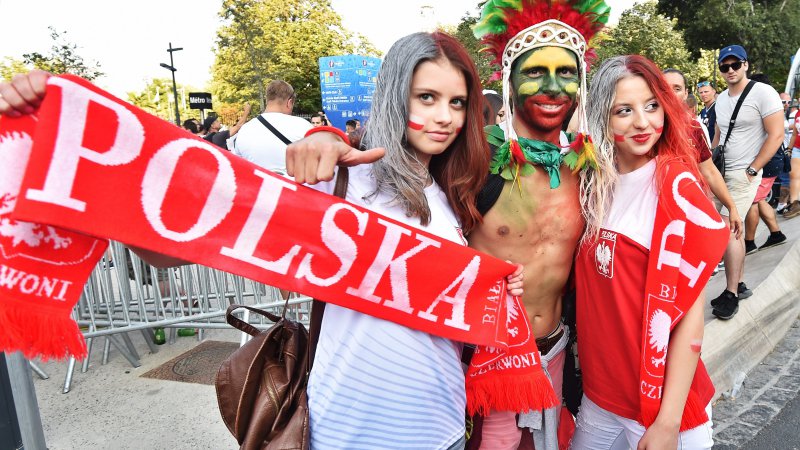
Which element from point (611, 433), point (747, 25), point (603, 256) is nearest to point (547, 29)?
point (603, 256)

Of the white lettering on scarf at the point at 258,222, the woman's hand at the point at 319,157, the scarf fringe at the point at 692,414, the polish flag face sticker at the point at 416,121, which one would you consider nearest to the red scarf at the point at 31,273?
the white lettering on scarf at the point at 258,222

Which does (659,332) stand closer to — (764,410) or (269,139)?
(764,410)

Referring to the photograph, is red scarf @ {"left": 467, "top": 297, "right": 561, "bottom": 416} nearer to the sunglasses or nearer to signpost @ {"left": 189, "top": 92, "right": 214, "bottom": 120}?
the sunglasses

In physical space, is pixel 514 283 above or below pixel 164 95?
below

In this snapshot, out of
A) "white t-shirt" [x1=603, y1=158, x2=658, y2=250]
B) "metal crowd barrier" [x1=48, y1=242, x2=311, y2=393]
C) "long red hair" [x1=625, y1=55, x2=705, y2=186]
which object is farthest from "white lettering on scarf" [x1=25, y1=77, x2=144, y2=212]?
"metal crowd barrier" [x1=48, y1=242, x2=311, y2=393]

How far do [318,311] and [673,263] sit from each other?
1.16 metres

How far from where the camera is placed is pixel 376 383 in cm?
139

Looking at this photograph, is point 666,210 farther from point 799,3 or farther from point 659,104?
point 799,3

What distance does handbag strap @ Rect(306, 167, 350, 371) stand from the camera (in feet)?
4.86

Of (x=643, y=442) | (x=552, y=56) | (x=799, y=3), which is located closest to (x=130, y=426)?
(x=643, y=442)

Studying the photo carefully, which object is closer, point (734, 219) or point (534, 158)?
point (534, 158)

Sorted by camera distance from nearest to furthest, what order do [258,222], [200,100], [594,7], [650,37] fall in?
[258,222] → [594,7] → [200,100] → [650,37]

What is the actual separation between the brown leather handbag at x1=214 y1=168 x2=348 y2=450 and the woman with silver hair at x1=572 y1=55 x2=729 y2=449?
101 centimetres

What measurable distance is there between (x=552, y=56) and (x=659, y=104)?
424mm
